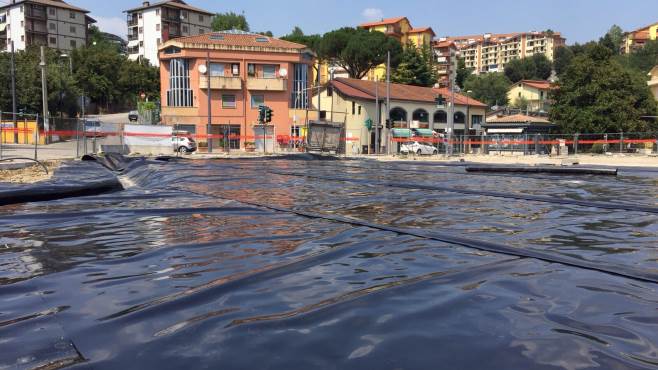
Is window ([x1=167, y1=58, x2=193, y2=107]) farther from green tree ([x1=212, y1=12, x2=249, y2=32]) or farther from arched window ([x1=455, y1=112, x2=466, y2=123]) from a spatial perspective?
green tree ([x1=212, y1=12, x2=249, y2=32])

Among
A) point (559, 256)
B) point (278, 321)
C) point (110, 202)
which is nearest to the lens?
point (278, 321)

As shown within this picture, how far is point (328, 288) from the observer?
3.10m

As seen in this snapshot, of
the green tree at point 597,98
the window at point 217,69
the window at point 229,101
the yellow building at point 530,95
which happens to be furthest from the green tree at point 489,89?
the window at point 217,69

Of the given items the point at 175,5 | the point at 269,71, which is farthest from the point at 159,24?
the point at 269,71

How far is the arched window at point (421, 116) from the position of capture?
50.8 metres

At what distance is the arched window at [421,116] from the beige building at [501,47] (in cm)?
10438

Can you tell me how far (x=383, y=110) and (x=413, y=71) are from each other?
1804 centimetres

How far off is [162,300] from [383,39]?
65.8 metres

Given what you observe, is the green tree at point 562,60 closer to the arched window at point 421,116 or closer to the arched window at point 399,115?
the arched window at point 421,116

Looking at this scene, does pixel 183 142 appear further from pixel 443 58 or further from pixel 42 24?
pixel 443 58

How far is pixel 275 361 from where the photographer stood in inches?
82.7

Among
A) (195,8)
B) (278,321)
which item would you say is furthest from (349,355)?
(195,8)

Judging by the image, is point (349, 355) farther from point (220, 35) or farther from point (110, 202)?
point (220, 35)

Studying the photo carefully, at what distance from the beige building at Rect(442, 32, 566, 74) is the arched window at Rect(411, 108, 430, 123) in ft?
342
